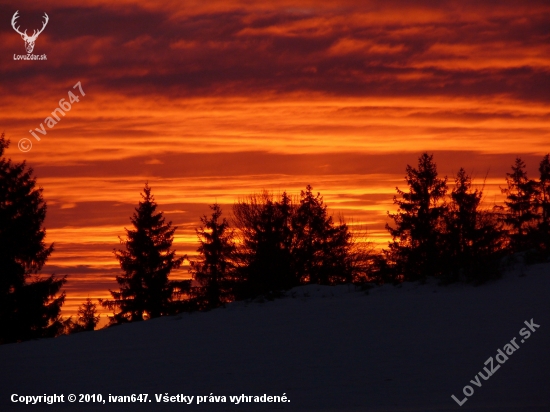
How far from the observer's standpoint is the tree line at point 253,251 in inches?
1109

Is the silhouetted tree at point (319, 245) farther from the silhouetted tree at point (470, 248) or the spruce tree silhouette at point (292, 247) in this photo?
the silhouetted tree at point (470, 248)

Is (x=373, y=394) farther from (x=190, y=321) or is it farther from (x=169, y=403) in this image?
(x=190, y=321)

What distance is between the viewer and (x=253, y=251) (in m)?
39.9

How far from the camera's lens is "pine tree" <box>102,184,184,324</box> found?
46906mm

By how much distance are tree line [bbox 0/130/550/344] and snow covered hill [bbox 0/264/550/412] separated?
17.6 ft

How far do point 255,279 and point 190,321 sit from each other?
17.1 meters

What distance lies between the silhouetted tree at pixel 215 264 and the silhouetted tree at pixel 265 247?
1398mm

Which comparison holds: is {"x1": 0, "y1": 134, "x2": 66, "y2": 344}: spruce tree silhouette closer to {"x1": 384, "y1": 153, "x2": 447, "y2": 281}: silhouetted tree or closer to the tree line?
the tree line

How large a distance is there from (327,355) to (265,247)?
79.4 feet

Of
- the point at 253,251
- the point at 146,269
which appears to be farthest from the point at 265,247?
the point at 146,269

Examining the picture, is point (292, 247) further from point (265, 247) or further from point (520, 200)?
point (520, 200)

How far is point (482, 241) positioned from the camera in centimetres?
2377

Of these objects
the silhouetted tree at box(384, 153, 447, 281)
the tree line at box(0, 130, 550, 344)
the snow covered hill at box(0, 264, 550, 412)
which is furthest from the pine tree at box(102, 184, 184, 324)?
the snow covered hill at box(0, 264, 550, 412)

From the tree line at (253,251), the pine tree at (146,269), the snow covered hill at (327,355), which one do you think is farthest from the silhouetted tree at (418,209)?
the snow covered hill at (327,355)
